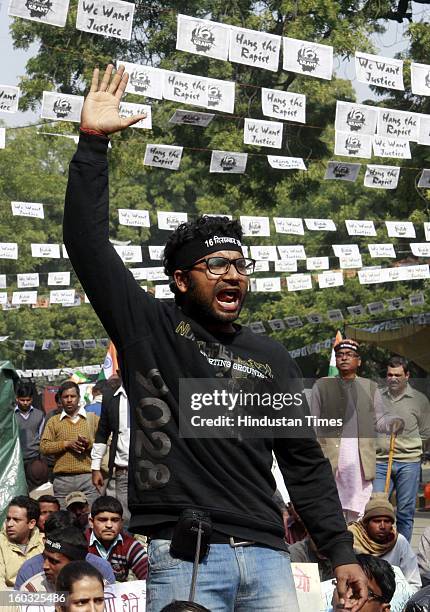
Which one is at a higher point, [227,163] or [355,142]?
[227,163]

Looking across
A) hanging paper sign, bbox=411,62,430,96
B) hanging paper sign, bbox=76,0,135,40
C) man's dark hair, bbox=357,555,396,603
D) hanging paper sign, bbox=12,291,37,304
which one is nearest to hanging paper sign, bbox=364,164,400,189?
hanging paper sign, bbox=411,62,430,96

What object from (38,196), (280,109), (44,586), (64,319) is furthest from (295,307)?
(44,586)

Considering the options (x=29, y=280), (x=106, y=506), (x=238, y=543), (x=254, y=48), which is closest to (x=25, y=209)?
(x=254, y=48)

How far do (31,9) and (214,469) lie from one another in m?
10.3

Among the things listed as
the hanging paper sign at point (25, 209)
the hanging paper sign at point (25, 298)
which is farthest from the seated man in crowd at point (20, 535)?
the hanging paper sign at point (25, 298)

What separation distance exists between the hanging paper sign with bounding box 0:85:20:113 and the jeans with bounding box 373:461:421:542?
6.10 meters

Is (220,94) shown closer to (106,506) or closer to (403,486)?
(403,486)

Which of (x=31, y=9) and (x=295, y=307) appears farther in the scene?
(x=295, y=307)

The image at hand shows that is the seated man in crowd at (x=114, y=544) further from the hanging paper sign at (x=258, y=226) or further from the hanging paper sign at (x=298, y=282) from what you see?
the hanging paper sign at (x=298, y=282)

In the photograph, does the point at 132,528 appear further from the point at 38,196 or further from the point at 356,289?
the point at 38,196

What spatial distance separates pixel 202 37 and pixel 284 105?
2.48 metres

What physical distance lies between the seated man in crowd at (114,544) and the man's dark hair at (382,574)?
2.29 m

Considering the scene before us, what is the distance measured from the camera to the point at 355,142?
16.7 metres

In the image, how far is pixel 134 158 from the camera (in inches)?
905
